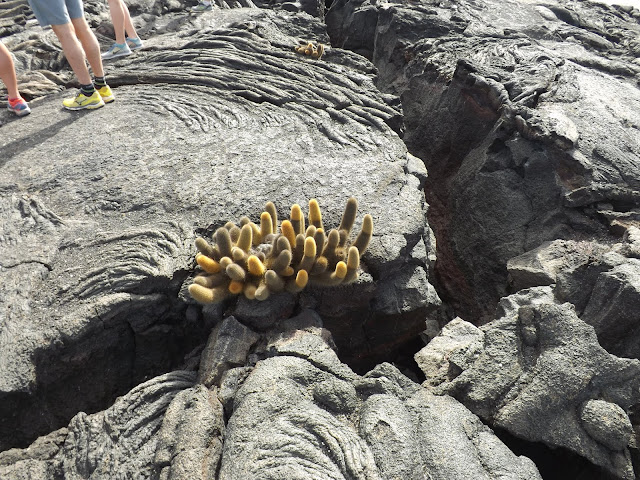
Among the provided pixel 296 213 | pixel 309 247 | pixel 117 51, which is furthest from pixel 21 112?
pixel 309 247

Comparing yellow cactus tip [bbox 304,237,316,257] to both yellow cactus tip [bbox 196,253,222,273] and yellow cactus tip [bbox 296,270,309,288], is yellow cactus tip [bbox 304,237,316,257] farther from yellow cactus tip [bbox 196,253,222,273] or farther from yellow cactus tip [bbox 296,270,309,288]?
yellow cactus tip [bbox 196,253,222,273]

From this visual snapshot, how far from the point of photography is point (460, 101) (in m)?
5.28

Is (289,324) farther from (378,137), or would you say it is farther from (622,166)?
(622,166)

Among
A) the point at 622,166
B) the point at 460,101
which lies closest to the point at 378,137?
the point at 460,101

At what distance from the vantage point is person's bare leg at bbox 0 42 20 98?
456 centimetres

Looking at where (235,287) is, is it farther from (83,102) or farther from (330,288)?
(83,102)

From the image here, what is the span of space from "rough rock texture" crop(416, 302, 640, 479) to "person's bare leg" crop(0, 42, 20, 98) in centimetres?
472

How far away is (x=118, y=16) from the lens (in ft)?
18.9

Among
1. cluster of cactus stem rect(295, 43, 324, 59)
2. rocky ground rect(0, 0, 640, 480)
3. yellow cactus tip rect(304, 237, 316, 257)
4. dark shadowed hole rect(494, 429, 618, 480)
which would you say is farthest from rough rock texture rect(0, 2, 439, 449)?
dark shadowed hole rect(494, 429, 618, 480)

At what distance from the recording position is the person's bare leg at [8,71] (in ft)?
14.9

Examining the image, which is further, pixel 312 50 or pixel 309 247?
pixel 312 50

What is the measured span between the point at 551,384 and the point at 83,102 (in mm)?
4789

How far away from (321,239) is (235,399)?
106cm

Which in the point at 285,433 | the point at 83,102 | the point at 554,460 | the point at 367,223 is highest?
the point at 367,223
